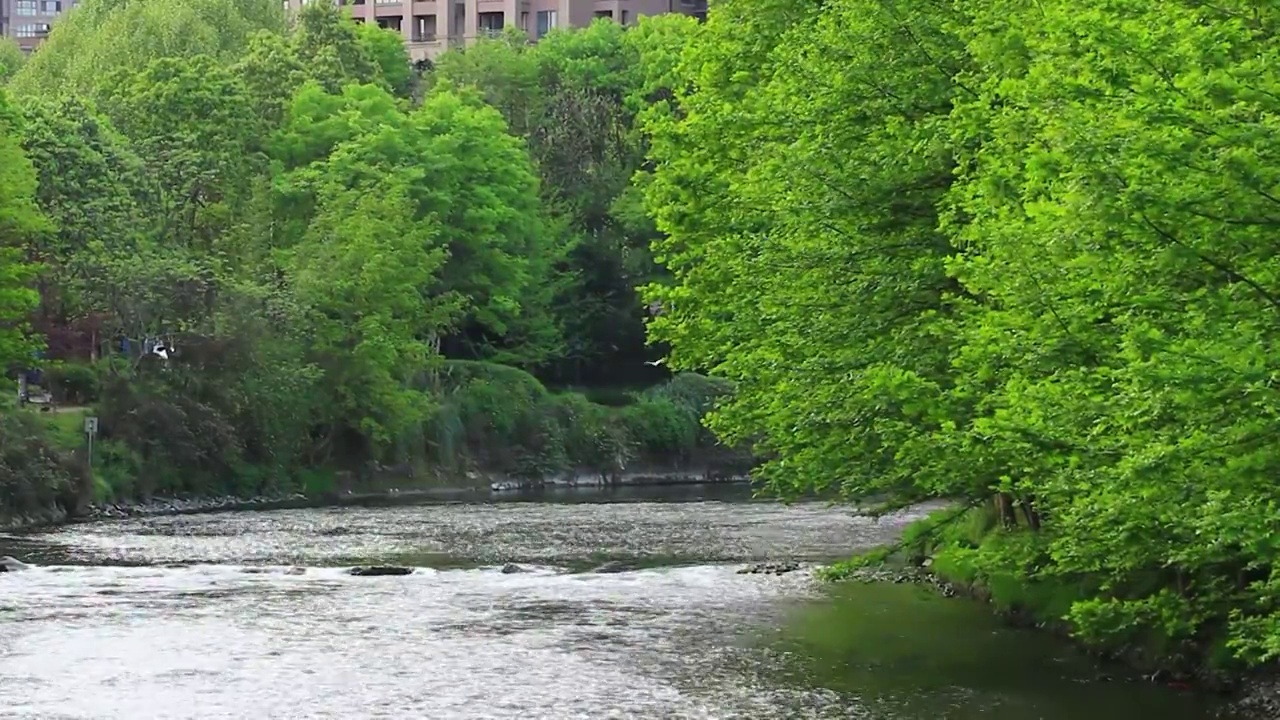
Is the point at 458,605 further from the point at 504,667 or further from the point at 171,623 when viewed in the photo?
the point at 504,667

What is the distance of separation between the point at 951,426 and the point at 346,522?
39959 mm

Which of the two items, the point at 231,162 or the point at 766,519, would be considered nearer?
the point at 766,519

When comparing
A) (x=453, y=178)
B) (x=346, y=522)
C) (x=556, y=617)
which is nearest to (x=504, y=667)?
(x=556, y=617)

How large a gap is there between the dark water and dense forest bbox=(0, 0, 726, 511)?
61.9 feet

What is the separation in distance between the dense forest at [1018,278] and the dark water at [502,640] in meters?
1.78

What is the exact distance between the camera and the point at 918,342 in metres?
35.5

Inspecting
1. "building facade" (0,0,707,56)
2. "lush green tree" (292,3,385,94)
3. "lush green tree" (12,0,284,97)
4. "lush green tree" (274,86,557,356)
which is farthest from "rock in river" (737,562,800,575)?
"building facade" (0,0,707,56)

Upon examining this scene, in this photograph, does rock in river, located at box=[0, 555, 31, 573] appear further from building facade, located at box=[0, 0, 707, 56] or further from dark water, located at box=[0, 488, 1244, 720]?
building facade, located at box=[0, 0, 707, 56]

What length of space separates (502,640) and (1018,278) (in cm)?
1356

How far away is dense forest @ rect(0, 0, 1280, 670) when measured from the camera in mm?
23203

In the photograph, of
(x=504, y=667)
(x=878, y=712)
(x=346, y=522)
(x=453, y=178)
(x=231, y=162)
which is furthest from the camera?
(x=453, y=178)

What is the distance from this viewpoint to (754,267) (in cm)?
3988

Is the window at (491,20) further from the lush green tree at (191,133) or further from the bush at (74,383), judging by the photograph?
the bush at (74,383)

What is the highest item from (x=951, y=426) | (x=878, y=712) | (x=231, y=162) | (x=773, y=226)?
(x=231, y=162)
